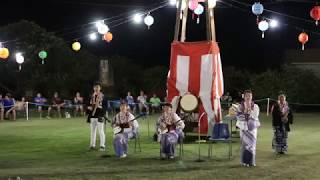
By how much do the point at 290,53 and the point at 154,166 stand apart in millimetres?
34035

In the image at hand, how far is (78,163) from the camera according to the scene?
10820 millimetres

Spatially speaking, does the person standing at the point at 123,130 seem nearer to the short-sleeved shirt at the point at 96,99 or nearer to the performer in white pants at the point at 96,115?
the performer in white pants at the point at 96,115

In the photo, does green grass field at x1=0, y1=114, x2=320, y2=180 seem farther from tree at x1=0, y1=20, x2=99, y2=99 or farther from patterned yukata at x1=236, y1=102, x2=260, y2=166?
tree at x1=0, y1=20, x2=99, y2=99

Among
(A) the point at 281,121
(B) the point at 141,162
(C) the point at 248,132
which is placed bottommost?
(B) the point at 141,162

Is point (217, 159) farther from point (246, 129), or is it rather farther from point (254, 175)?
point (254, 175)

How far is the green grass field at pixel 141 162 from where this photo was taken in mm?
9359

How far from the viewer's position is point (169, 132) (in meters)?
11.8

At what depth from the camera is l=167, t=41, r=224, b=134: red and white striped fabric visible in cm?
1494

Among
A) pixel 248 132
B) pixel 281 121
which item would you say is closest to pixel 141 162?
pixel 248 132

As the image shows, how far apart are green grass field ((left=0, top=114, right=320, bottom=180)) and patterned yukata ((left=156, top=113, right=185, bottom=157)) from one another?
39 centimetres

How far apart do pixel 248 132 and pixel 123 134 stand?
3014mm

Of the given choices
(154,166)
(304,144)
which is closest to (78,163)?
(154,166)

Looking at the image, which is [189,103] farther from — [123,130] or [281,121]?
[123,130]

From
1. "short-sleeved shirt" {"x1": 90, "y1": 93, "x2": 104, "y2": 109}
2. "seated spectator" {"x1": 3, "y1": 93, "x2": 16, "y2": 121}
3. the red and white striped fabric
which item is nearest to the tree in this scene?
"seated spectator" {"x1": 3, "y1": 93, "x2": 16, "y2": 121}
